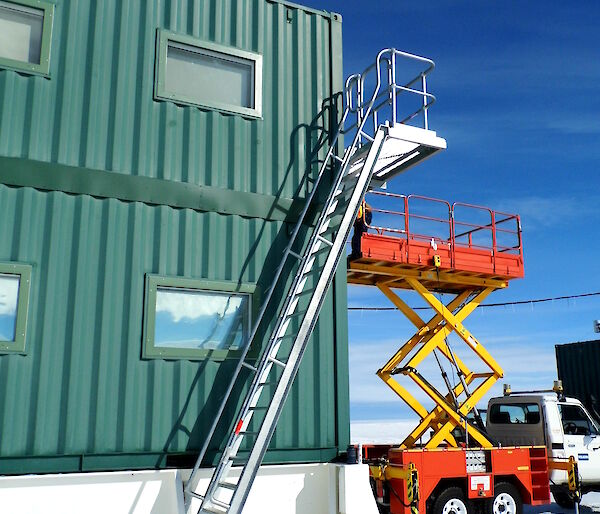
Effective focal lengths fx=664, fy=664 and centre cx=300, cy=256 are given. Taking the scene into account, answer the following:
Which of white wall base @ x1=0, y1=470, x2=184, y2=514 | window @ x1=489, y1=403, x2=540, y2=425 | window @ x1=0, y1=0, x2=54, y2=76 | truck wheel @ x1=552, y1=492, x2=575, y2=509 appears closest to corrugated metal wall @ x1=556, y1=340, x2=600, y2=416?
truck wheel @ x1=552, y1=492, x2=575, y2=509

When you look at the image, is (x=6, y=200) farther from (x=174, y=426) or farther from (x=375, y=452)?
(x=375, y=452)

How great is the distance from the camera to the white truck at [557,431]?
1426cm

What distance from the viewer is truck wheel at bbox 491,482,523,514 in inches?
510

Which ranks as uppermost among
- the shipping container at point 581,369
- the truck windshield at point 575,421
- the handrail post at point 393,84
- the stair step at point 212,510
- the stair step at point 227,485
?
the handrail post at point 393,84

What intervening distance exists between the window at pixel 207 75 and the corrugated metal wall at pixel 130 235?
0.53ft

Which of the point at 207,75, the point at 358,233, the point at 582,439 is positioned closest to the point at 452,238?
the point at 358,233

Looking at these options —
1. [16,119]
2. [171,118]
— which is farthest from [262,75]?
[16,119]

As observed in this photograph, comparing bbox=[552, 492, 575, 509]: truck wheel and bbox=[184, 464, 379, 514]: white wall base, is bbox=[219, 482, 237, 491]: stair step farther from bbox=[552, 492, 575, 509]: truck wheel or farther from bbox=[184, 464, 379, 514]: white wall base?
bbox=[552, 492, 575, 509]: truck wheel

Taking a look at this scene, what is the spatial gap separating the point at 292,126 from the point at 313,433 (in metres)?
4.53

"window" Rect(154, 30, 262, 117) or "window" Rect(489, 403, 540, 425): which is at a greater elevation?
"window" Rect(154, 30, 262, 117)

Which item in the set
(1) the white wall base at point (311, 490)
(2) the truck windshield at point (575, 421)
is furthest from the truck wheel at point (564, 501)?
(1) the white wall base at point (311, 490)

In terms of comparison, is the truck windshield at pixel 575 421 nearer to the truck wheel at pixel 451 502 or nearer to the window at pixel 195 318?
the truck wheel at pixel 451 502

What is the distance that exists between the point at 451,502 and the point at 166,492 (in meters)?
6.42

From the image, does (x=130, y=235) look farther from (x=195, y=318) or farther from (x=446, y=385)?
(x=446, y=385)
